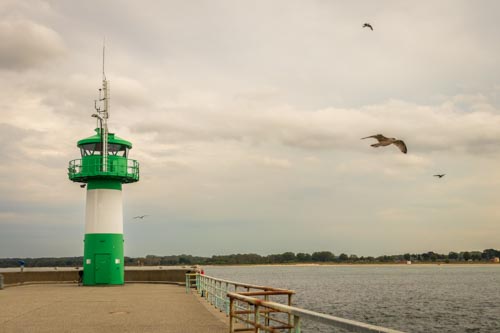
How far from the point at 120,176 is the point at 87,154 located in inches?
93.1

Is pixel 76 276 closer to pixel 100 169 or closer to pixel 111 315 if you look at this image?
pixel 100 169

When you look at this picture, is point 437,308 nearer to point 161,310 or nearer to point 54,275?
point 54,275

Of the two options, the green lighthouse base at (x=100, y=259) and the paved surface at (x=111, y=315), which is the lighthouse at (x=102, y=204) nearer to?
the green lighthouse base at (x=100, y=259)

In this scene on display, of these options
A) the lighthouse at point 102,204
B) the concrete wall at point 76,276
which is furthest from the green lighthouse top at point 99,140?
the concrete wall at point 76,276

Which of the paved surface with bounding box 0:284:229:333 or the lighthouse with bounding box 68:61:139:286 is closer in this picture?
the paved surface with bounding box 0:284:229:333

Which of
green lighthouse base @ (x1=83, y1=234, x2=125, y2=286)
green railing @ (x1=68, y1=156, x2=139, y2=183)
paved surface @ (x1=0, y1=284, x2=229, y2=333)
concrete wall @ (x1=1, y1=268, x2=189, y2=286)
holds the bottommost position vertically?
paved surface @ (x1=0, y1=284, x2=229, y2=333)

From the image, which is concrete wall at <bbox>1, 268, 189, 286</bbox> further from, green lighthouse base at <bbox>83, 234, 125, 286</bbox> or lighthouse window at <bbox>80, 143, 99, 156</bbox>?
lighthouse window at <bbox>80, 143, 99, 156</bbox>

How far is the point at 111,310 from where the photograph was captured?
55.5 feet

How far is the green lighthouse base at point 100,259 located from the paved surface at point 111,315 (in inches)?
317

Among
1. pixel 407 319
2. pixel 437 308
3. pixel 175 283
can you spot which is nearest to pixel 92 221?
pixel 175 283

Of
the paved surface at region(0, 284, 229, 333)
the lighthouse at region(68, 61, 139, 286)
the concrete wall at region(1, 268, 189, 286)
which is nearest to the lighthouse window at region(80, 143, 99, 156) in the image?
the lighthouse at region(68, 61, 139, 286)

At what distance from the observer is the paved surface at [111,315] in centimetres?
1297

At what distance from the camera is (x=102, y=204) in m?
29.7

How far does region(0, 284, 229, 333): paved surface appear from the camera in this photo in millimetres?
12969
